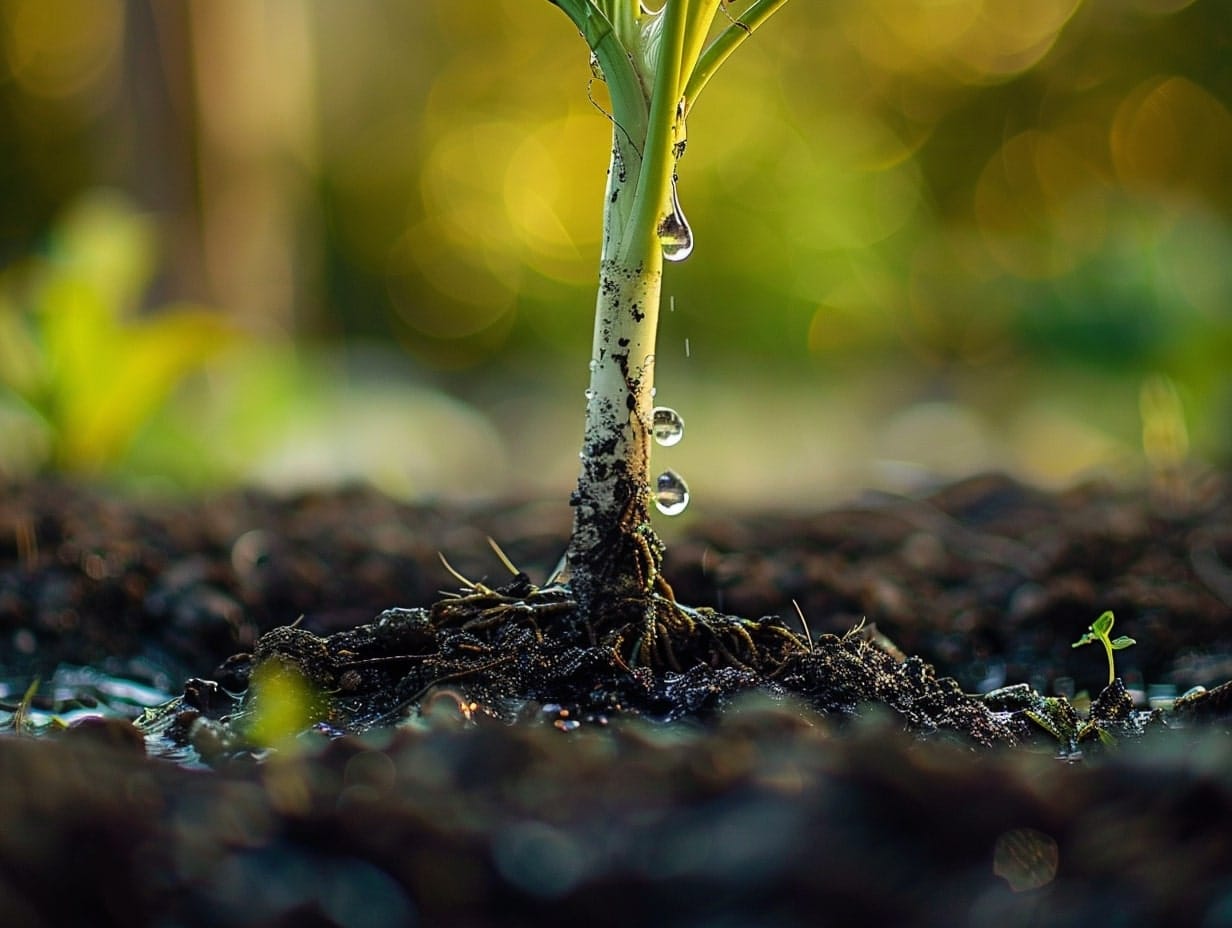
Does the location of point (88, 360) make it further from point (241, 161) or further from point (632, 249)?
point (632, 249)

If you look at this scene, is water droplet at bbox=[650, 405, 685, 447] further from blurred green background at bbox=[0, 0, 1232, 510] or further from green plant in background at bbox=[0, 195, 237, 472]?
green plant in background at bbox=[0, 195, 237, 472]

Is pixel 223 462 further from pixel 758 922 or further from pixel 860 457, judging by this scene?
pixel 758 922

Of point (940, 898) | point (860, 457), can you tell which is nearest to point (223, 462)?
point (860, 457)

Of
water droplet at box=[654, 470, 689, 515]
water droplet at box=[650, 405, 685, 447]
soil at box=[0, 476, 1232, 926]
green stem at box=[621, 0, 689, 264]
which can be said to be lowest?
soil at box=[0, 476, 1232, 926]

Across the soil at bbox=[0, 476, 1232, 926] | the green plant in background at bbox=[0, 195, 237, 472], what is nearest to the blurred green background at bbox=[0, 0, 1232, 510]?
the green plant in background at bbox=[0, 195, 237, 472]

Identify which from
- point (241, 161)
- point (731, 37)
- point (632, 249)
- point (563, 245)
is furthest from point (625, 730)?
point (563, 245)

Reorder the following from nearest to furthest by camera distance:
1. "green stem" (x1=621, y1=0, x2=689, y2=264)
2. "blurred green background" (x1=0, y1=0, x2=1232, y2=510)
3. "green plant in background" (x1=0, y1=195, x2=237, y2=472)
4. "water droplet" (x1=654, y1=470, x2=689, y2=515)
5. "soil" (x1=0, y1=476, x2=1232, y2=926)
→ 1. "soil" (x1=0, y1=476, x2=1232, y2=926)
2. "green stem" (x1=621, y1=0, x2=689, y2=264)
3. "water droplet" (x1=654, y1=470, x2=689, y2=515)
4. "green plant in background" (x1=0, y1=195, x2=237, y2=472)
5. "blurred green background" (x1=0, y1=0, x2=1232, y2=510)
